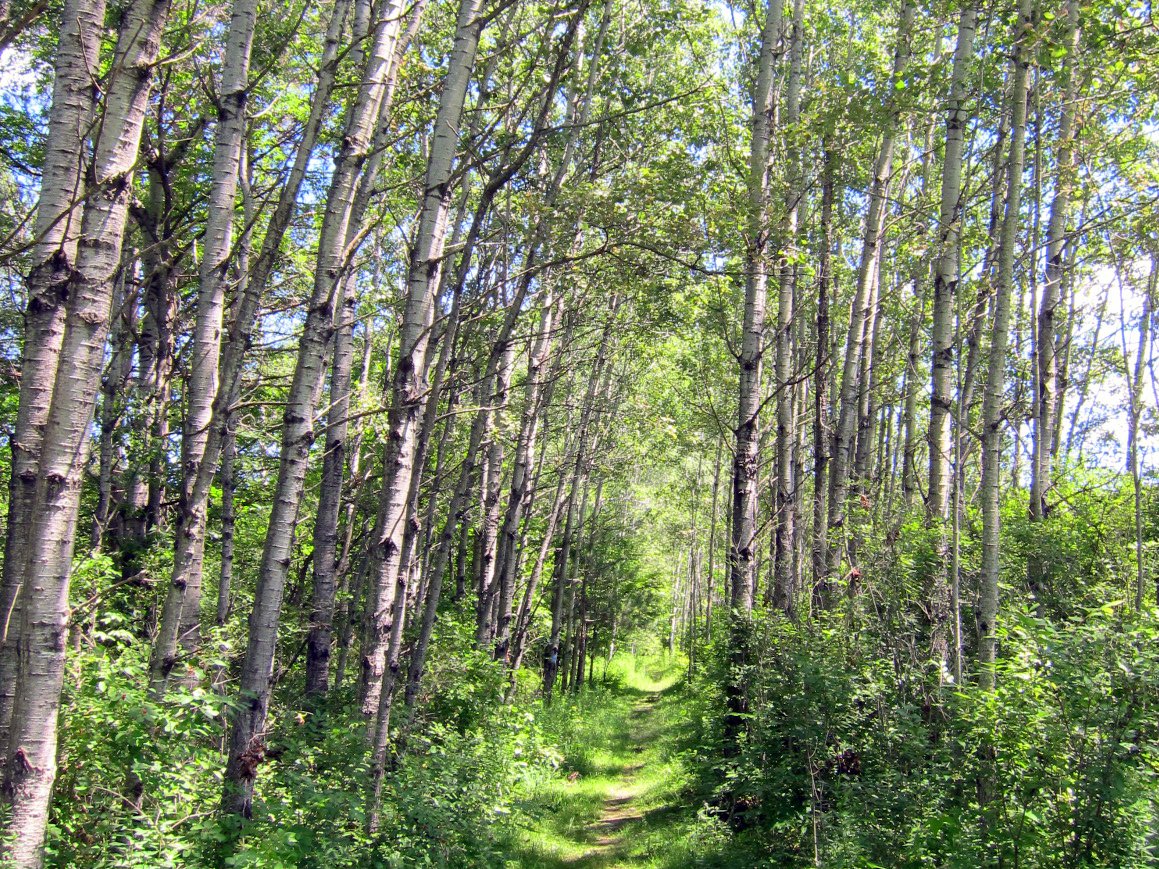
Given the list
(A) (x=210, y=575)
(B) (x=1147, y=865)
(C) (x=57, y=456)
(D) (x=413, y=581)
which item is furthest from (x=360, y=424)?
(B) (x=1147, y=865)

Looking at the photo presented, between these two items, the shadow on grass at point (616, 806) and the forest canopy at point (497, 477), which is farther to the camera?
the shadow on grass at point (616, 806)

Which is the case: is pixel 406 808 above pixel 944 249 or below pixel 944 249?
below

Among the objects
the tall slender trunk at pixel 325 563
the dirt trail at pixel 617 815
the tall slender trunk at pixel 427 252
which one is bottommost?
the dirt trail at pixel 617 815

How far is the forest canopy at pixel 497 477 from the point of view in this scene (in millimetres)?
3805

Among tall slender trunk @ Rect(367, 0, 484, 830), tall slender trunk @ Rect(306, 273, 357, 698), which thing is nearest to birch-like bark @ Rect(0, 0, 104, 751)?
tall slender trunk @ Rect(367, 0, 484, 830)

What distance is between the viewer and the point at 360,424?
969 cm

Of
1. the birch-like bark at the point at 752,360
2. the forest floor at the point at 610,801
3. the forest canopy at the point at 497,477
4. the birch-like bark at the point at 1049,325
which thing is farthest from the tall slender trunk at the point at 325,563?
the birch-like bark at the point at 1049,325

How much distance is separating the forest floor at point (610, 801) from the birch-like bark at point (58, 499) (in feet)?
16.6

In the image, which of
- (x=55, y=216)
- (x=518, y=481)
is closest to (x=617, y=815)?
(x=518, y=481)

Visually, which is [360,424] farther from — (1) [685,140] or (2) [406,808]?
(1) [685,140]

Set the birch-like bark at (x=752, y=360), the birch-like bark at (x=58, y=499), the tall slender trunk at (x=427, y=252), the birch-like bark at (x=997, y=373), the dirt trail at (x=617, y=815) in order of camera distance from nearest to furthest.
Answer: the birch-like bark at (x=58, y=499) < the tall slender trunk at (x=427, y=252) < the birch-like bark at (x=997, y=373) < the birch-like bark at (x=752, y=360) < the dirt trail at (x=617, y=815)

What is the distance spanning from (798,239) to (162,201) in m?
10.7

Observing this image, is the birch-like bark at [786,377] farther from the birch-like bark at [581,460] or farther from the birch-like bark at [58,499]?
the birch-like bark at [58,499]

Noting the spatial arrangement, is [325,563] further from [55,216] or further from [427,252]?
[55,216]
